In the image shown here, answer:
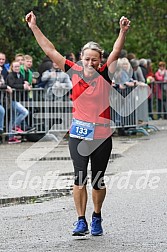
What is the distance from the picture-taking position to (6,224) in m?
8.71

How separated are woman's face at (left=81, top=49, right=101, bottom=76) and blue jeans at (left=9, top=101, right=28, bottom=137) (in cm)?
1016

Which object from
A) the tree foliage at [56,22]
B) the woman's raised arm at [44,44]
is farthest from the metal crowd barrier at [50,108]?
the woman's raised arm at [44,44]

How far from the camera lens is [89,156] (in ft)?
26.6

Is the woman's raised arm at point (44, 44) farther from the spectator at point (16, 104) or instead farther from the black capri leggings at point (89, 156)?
the spectator at point (16, 104)

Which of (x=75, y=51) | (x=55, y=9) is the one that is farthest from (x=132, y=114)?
(x=75, y=51)

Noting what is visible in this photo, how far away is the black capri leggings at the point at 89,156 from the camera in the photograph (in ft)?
26.4

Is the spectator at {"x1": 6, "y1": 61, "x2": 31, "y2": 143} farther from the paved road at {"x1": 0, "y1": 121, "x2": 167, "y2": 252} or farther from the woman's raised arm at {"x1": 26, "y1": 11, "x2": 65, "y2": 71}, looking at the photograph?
the woman's raised arm at {"x1": 26, "y1": 11, "x2": 65, "y2": 71}

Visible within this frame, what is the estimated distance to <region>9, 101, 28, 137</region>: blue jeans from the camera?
18.1m

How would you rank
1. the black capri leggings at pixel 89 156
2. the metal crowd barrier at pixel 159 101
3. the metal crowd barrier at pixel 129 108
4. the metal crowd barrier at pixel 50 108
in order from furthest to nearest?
the metal crowd barrier at pixel 159 101, the metal crowd barrier at pixel 129 108, the metal crowd barrier at pixel 50 108, the black capri leggings at pixel 89 156

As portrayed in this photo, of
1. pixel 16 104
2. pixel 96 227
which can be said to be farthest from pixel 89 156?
pixel 16 104

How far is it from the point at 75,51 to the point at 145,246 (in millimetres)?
19808

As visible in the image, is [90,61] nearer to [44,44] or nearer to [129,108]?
[44,44]

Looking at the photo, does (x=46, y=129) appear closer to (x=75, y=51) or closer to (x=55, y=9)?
(x=55, y=9)

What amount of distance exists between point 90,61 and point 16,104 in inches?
406
